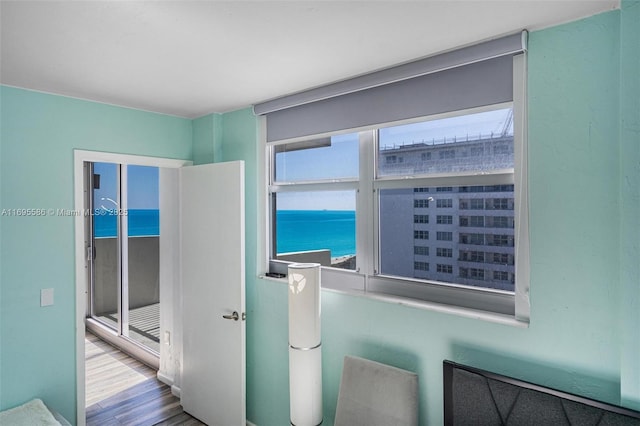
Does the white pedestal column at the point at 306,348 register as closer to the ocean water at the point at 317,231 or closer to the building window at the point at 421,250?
the ocean water at the point at 317,231

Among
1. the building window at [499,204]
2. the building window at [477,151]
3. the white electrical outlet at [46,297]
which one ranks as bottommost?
the white electrical outlet at [46,297]

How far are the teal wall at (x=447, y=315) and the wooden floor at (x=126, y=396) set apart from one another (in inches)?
21.5

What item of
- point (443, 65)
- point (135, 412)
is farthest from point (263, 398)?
point (443, 65)

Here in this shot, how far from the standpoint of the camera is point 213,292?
2717 millimetres

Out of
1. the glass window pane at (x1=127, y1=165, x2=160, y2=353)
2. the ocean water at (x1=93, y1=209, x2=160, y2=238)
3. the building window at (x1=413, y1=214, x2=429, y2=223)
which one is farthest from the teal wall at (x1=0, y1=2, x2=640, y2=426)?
the ocean water at (x1=93, y1=209, x2=160, y2=238)

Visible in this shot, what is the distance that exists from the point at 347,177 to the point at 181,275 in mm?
1717

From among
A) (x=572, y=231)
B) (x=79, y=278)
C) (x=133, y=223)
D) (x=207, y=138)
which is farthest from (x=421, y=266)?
(x=133, y=223)

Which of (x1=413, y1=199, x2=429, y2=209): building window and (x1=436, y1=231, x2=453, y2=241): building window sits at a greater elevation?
(x1=413, y1=199, x2=429, y2=209): building window

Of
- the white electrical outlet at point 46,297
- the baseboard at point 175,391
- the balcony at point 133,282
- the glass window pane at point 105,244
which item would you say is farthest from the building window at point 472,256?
the balcony at point 133,282

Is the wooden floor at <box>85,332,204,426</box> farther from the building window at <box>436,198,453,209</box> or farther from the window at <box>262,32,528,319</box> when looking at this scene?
the building window at <box>436,198,453,209</box>

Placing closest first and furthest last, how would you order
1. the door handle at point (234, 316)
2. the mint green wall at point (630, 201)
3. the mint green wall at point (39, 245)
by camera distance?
the mint green wall at point (630, 201) → the mint green wall at point (39, 245) → the door handle at point (234, 316)

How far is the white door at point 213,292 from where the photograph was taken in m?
2.54

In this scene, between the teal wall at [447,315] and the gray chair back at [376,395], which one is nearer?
the teal wall at [447,315]

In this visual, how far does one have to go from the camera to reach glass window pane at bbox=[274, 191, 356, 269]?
2.32m
